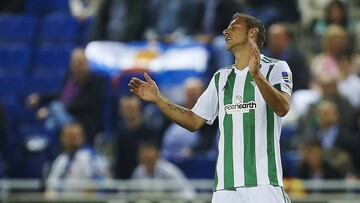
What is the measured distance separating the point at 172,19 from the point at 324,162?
13.4ft

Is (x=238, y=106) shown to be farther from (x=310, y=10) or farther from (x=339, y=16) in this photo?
(x=310, y=10)

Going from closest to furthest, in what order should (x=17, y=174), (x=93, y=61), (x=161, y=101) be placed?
1. (x=161, y=101)
2. (x=17, y=174)
3. (x=93, y=61)

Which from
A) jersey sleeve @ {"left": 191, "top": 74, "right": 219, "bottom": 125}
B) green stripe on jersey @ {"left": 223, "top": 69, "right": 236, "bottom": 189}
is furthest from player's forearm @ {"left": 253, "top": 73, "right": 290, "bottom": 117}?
jersey sleeve @ {"left": 191, "top": 74, "right": 219, "bottom": 125}

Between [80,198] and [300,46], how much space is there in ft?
12.5

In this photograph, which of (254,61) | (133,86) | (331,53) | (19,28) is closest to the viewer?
(254,61)

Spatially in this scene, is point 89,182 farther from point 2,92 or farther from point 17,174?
point 2,92

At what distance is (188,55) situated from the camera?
13344mm

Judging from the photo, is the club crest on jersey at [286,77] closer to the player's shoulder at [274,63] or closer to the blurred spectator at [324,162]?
the player's shoulder at [274,63]

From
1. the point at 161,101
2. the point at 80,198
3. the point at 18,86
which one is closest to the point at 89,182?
the point at 80,198

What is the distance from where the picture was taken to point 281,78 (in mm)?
6230

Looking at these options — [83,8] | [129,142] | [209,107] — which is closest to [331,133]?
[129,142]

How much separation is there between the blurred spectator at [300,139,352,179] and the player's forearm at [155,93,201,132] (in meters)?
4.50

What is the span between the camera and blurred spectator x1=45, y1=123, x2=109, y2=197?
11.5m

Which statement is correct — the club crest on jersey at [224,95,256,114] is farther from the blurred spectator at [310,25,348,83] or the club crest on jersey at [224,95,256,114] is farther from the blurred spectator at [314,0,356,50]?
the blurred spectator at [314,0,356,50]
